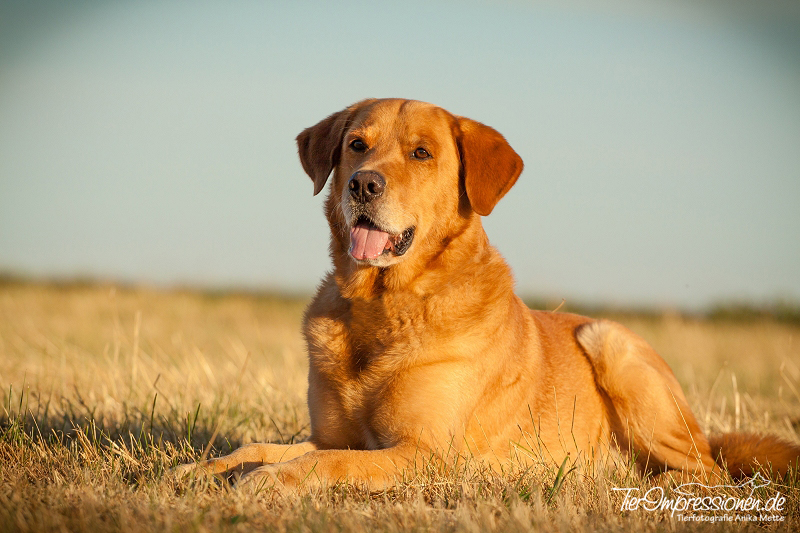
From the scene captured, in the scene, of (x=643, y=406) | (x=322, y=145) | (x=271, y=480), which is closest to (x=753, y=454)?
(x=643, y=406)

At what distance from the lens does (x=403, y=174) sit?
4.36 meters

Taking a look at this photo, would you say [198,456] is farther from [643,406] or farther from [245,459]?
[643,406]

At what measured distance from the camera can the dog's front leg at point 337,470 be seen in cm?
338

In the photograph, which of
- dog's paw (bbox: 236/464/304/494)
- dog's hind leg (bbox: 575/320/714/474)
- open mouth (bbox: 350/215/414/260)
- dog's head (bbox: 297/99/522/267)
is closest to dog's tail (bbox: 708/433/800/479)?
dog's hind leg (bbox: 575/320/714/474)

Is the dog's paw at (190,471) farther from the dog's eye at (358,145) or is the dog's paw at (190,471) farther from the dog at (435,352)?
the dog's eye at (358,145)

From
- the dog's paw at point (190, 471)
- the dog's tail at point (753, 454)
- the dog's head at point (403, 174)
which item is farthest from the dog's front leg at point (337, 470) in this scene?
the dog's tail at point (753, 454)

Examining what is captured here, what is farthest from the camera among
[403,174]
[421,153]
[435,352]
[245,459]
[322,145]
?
[322,145]

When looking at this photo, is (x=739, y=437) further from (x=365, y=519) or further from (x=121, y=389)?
(x=121, y=389)

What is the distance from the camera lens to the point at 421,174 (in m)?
4.43

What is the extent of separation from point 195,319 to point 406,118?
10.6 meters

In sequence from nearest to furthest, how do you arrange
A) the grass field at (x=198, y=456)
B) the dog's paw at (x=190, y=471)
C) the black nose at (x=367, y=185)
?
the grass field at (x=198, y=456)
the dog's paw at (x=190, y=471)
the black nose at (x=367, y=185)

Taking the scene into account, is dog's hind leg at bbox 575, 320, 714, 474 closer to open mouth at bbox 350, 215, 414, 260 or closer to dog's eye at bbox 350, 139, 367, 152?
open mouth at bbox 350, 215, 414, 260

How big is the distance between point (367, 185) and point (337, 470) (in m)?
1.58

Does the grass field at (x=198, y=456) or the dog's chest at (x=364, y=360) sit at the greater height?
the dog's chest at (x=364, y=360)
